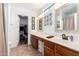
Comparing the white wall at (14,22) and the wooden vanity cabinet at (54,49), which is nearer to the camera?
the wooden vanity cabinet at (54,49)

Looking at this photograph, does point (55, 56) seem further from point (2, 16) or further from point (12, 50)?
point (2, 16)

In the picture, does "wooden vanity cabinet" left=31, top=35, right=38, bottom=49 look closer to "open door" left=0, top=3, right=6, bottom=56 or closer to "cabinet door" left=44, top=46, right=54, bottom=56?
"cabinet door" left=44, top=46, right=54, bottom=56

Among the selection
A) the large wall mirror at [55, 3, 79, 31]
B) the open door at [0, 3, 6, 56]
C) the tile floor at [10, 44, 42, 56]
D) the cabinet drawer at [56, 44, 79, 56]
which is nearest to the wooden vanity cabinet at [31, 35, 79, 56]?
the cabinet drawer at [56, 44, 79, 56]

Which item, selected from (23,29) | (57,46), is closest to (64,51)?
(57,46)

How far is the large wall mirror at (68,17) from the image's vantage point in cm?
193

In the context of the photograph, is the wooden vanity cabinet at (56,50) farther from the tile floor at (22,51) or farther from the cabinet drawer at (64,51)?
the tile floor at (22,51)

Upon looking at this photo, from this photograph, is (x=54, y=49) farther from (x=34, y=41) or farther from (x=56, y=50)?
(x=34, y=41)

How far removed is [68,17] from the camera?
2.00 meters

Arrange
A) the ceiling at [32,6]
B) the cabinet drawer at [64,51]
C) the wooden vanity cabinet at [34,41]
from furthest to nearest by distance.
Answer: the wooden vanity cabinet at [34,41], the ceiling at [32,6], the cabinet drawer at [64,51]

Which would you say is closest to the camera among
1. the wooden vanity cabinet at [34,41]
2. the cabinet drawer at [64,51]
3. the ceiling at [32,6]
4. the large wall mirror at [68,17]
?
the cabinet drawer at [64,51]

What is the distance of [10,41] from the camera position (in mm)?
1913

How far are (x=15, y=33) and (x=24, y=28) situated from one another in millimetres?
182

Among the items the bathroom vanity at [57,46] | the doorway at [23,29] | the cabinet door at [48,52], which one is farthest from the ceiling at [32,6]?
the cabinet door at [48,52]

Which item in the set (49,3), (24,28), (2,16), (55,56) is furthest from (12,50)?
(49,3)
